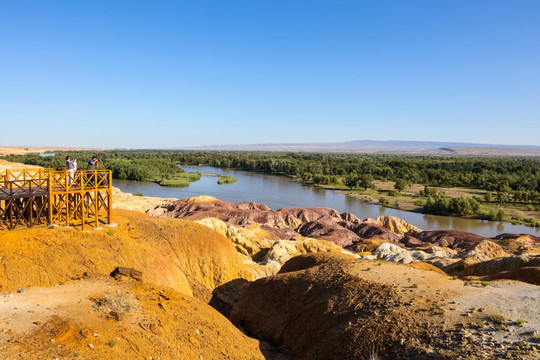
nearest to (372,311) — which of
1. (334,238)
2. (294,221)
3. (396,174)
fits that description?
(334,238)

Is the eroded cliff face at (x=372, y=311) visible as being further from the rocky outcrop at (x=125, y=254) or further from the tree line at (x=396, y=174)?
the tree line at (x=396, y=174)

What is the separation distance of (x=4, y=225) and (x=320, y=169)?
374 ft

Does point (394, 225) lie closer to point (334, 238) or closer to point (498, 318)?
point (334, 238)

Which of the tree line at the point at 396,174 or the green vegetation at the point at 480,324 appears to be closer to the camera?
the green vegetation at the point at 480,324

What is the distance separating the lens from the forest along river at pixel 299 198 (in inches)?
2303

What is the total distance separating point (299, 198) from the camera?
78.1 metres

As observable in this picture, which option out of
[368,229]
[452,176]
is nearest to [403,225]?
[368,229]

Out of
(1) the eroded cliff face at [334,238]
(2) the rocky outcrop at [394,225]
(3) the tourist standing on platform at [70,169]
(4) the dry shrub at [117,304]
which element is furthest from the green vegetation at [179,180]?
(4) the dry shrub at [117,304]

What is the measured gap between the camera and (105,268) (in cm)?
1383

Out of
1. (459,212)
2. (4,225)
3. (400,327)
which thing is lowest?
(459,212)

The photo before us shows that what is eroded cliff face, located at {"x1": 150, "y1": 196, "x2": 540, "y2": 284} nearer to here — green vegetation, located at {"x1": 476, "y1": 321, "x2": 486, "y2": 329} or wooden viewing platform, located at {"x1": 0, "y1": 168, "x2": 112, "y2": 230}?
green vegetation, located at {"x1": 476, "y1": 321, "x2": 486, "y2": 329}

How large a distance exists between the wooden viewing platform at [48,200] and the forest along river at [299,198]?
49.4 meters

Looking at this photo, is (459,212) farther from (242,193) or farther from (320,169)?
(320,169)

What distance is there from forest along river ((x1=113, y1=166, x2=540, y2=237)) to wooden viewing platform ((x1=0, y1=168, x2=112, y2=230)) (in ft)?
162
